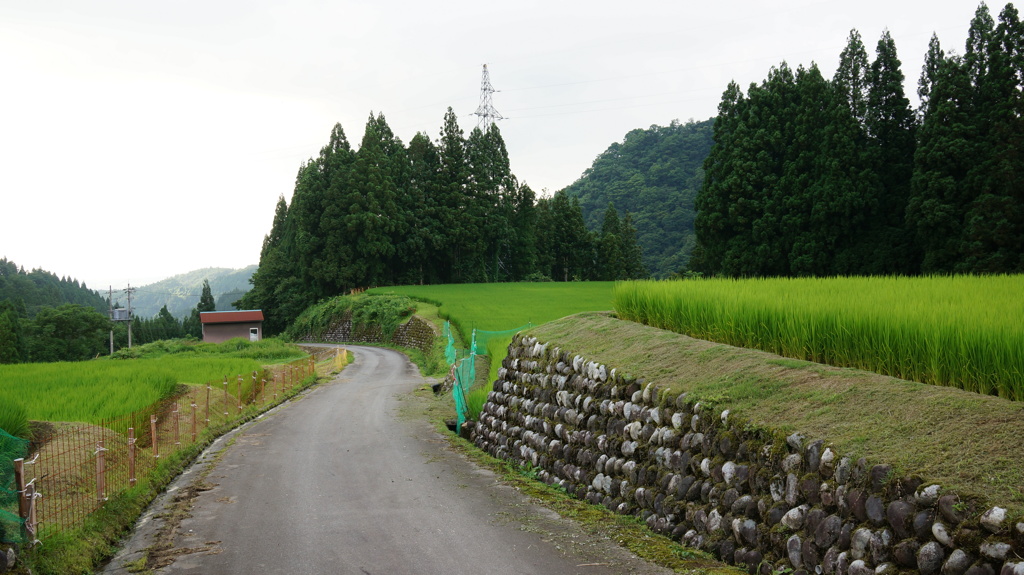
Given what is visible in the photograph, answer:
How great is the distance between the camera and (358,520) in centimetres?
822

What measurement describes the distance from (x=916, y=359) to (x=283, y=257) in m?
68.5

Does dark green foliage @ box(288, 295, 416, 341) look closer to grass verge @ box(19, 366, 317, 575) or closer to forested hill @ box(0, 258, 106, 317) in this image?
grass verge @ box(19, 366, 317, 575)

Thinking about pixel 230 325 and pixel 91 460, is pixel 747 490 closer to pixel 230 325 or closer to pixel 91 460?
pixel 91 460

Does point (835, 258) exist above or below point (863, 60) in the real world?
below

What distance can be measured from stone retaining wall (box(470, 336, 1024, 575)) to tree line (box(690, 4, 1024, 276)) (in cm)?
2576

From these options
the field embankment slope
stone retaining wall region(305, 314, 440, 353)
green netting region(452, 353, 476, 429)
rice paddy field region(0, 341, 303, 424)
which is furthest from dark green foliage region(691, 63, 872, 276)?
the field embankment slope

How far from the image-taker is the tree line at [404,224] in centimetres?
5959

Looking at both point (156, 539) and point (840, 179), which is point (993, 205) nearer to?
point (840, 179)

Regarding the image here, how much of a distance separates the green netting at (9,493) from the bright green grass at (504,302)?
527 inches

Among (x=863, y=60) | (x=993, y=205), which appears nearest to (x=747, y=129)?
(x=863, y=60)

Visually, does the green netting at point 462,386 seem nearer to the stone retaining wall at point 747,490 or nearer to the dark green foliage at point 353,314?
the stone retaining wall at point 747,490

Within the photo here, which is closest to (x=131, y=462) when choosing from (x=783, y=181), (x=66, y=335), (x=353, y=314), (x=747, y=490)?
(x=747, y=490)

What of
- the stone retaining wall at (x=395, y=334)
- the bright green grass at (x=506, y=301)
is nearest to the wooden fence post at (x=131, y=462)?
the bright green grass at (x=506, y=301)

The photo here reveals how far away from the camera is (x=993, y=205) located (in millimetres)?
28375
